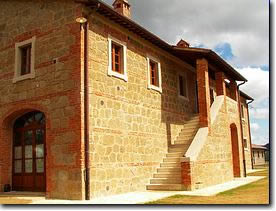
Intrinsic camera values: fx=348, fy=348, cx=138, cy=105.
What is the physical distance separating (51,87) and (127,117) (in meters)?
2.89

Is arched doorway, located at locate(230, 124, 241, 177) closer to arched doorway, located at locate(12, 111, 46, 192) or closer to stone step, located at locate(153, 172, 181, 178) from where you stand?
stone step, located at locate(153, 172, 181, 178)

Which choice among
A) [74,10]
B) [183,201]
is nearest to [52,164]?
[183,201]

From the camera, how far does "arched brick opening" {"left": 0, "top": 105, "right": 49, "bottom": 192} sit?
39.9 ft

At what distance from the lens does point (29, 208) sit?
28.3 feet

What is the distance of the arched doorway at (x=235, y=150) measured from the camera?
18.0 meters

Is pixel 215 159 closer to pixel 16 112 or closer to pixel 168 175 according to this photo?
pixel 168 175

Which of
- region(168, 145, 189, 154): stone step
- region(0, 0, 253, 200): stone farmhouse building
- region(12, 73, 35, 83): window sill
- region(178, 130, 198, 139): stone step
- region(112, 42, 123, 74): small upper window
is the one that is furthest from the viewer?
region(178, 130, 198, 139): stone step

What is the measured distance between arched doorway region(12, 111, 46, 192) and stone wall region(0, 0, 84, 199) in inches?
9.6

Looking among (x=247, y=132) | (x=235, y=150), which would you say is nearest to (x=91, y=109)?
(x=235, y=150)

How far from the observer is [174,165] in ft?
45.2

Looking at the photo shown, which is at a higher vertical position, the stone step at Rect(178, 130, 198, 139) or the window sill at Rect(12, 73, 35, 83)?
the window sill at Rect(12, 73, 35, 83)

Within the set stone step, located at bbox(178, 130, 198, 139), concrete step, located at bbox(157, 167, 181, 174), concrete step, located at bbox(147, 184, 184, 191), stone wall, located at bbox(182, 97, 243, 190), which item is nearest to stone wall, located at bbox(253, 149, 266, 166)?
stone wall, located at bbox(182, 97, 243, 190)

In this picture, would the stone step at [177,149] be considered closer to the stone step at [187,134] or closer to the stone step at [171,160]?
the stone step at [171,160]

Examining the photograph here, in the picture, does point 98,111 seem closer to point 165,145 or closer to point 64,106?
point 64,106
